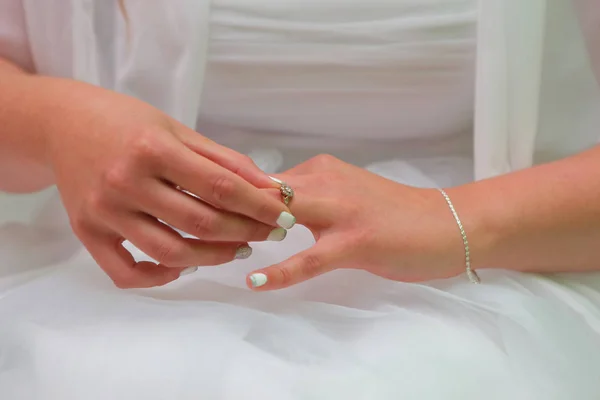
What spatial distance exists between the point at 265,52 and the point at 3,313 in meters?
0.39

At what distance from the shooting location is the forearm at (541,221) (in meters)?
0.61

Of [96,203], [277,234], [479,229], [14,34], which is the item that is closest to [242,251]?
[277,234]

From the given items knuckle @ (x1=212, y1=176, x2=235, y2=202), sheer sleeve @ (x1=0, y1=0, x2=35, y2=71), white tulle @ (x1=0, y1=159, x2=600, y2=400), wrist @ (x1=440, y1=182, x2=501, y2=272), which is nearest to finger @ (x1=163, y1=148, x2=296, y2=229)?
knuckle @ (x1=212, y1=176, x2=235, y2=202)

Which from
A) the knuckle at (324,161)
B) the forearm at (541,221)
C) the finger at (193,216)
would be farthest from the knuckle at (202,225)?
the forearm at (541,221)

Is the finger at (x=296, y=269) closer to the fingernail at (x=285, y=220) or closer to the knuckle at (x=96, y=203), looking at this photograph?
the fingernail at (x=285, y=220)

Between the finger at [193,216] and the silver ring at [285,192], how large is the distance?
1.6 inches

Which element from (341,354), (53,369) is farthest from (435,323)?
(53,369)

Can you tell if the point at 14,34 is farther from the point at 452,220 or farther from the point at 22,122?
the point at 452,220

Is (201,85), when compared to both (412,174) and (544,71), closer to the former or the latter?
(412,174)

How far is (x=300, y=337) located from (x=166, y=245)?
0.15 metres

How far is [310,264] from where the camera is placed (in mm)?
556

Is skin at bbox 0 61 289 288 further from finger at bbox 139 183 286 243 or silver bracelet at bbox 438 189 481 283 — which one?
silver bracelet at bbox 438 189 481 283

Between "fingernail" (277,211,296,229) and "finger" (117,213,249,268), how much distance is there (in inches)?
2.4

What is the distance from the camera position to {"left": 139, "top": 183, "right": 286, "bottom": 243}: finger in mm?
519
